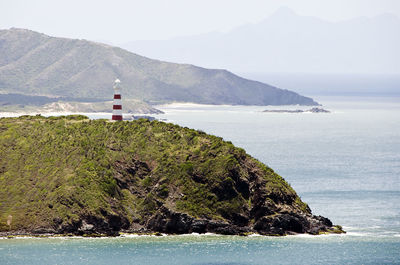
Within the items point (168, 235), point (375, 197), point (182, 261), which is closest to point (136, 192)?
point (168, 235)

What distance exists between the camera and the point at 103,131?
93.9 m

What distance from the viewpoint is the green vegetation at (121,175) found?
8038 cm

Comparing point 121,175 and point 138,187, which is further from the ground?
point 121,175

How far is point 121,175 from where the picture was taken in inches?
3381

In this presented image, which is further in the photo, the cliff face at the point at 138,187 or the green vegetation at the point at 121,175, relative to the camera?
the green vegetation at the point at 121,175

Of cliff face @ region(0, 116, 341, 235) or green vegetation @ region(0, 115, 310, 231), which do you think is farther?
green vegetation @ region(0, 115, 310, 231)

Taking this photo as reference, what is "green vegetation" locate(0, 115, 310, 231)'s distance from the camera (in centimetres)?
8038

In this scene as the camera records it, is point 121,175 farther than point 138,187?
Yes

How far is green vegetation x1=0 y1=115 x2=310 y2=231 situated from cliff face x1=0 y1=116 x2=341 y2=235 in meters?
0.10

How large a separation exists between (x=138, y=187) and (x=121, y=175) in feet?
7.20

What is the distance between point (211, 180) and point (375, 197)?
98.5 ft

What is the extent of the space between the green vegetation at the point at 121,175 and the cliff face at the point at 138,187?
96 mm

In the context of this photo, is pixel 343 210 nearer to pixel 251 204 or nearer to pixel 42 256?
pixel 251 204

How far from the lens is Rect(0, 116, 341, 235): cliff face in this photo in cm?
7962
